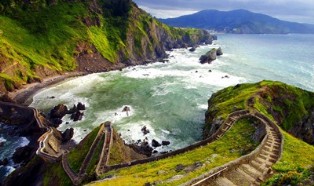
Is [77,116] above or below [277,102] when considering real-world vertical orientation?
below

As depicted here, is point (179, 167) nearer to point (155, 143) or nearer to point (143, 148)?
point (143, 148)

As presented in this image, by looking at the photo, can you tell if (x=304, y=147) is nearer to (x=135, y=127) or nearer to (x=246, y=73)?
(x=135, y=127)

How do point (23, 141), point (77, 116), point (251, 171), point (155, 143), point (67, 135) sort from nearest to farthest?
point (251, 171), point (155, 143), point (23, 141), point (67, 135), point (77, 116)

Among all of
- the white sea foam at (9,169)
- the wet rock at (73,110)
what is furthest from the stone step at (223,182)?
the wet rock at (73,110)

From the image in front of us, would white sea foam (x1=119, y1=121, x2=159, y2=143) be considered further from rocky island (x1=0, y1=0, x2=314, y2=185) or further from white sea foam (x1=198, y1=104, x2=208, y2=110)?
white sea foam (x1=198, y1=104, x2=208, y2=110)

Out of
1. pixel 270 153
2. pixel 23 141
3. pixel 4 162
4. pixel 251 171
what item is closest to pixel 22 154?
pixel 4 162
